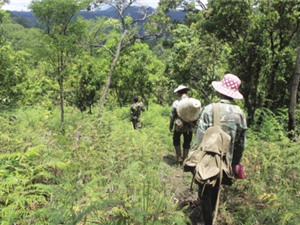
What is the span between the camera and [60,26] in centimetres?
1167

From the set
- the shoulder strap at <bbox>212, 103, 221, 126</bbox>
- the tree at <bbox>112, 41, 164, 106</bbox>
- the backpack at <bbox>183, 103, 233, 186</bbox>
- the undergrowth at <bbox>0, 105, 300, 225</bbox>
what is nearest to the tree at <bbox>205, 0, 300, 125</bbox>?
the undergrowth at <bbox>0, 105, 300, 225</bbox>

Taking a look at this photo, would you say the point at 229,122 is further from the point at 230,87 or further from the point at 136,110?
the point at 136,110

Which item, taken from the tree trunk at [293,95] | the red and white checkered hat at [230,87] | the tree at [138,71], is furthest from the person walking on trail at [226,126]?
the tree at [138,71]

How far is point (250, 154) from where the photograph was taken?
6.09m

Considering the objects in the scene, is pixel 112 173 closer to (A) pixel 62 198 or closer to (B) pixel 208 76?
(A) pixel 62 198

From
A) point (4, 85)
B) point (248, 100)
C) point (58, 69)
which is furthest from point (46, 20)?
point (248, 100)

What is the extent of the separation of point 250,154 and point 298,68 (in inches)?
113

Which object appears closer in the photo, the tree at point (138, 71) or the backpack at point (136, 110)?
the backpack at point (136, 110)

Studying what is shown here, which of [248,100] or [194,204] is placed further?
[248,100]

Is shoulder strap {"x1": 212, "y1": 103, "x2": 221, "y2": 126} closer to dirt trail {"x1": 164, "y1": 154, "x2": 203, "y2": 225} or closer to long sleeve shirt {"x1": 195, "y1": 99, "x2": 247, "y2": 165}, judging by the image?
long sleeve shirt {"x1": 195, "y1": 99, "x2": 247, "y2": 165}

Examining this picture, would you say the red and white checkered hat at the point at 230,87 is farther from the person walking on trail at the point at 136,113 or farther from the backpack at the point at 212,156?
the person walking on trail at the point at 136,113

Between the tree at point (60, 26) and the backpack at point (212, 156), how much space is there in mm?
8915

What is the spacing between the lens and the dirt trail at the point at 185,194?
4695 millimetres

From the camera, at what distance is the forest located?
4020 millimetres
